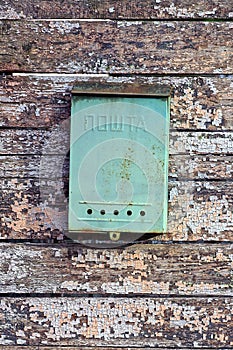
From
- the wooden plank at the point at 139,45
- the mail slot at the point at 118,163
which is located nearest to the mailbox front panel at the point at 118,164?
the mail slot at the point at 118,163

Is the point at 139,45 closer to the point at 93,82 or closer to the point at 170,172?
the point at 93,82

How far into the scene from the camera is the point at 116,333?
1320 mm

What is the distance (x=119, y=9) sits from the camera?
1304 millimetres

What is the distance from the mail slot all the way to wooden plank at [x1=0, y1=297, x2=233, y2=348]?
20 cm

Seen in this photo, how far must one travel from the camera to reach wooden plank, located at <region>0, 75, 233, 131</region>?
4.28ft

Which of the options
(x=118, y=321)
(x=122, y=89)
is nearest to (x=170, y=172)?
(x=122, y=89)

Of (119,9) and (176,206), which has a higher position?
(119,9)

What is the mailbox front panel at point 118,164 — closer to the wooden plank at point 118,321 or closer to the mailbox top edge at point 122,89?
the mailbox top edge at point 122,89

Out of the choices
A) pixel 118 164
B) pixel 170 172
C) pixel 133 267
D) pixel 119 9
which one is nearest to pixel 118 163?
pixel 118 164

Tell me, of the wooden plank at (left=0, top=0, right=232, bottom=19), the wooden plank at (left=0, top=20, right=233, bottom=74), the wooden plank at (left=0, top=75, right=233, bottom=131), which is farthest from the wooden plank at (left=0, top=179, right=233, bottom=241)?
the wooden plank at (left=0, top=0, right=232, bottom=19)

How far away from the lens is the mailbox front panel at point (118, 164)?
4.04ft

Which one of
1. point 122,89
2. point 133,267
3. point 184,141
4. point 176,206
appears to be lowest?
point 133,267

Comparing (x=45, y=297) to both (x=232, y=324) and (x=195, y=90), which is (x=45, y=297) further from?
(x=195, y=90)

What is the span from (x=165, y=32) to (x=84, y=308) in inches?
27.2
